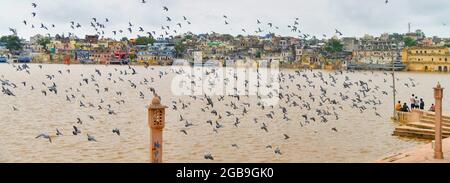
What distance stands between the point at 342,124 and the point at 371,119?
3621mm

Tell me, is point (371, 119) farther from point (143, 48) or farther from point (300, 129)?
point (143, 48)

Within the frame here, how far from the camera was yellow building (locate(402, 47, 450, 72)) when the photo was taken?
140 meters

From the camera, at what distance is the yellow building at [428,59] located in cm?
14012

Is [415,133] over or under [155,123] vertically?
under

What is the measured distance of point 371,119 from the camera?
3606cm

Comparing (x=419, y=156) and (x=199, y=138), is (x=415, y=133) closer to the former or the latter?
(x=419, y=156)

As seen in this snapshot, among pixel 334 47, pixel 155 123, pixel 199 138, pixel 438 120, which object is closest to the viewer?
pixel 155 123

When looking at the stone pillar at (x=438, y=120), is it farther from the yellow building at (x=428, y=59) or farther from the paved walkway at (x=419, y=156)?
the yellow building at (x=428, y=59)

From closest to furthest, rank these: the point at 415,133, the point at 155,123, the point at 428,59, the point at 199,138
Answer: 1. the point at 155,123
2. the point at 415,133
3. the point at 199,138
4. the point at 428,59

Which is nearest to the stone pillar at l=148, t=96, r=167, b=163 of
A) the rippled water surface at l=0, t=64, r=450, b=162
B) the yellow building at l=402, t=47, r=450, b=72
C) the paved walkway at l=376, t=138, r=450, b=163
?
the paved walkway at l=376, t=138, r=450, b=163

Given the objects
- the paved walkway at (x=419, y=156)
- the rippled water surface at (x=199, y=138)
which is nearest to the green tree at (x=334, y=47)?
the rippled water surface at (x=199, y=138)

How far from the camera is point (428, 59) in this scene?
142 m

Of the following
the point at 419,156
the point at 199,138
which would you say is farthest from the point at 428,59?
the point at 419,156

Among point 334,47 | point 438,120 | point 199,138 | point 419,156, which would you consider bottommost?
point 199,138
